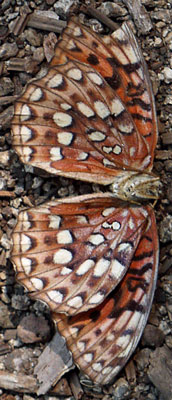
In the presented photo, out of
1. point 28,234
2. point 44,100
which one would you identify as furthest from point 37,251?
point 44,100

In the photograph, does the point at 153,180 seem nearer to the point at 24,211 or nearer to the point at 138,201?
the point at 138,201

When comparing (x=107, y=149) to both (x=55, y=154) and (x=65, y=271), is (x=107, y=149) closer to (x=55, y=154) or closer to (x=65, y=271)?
(x=55, y=154)

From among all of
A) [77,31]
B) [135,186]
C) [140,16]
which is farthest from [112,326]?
[140,16]

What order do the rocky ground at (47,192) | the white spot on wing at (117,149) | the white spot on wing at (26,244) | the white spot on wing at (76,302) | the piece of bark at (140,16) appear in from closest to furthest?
1. the white spot on wing at (76,302)
2. the white spot on wing at (26,244)
3. the white spot on wing at (117,149)
4. the rocky ground at (47,192)
5. the piece of bark at (140,16)

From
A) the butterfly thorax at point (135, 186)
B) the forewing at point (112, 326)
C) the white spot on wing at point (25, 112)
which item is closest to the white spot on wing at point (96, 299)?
the forewing at point (112, 326)

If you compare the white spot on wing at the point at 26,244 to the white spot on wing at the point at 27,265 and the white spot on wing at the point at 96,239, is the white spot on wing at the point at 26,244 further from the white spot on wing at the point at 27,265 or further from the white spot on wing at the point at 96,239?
the white spot on wing at the point at 96,239

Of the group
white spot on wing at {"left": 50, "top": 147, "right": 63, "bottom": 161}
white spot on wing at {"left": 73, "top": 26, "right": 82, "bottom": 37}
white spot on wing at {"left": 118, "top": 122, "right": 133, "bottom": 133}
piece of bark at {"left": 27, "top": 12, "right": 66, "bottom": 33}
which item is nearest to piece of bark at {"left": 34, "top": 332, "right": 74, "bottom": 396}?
white spot on wing at {"left": 50, "top": 147, "right": 63, "bottom": 161}

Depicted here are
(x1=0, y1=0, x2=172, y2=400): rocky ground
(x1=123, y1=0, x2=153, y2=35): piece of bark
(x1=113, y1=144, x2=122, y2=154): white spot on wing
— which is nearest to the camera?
(x1=113, y1=144, x2=122, y2=154): white spot on wing

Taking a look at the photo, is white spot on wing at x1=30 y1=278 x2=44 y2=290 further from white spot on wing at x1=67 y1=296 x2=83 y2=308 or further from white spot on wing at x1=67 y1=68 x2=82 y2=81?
white spot on wing at x1=67 y1=68 x2=82 y2=81
